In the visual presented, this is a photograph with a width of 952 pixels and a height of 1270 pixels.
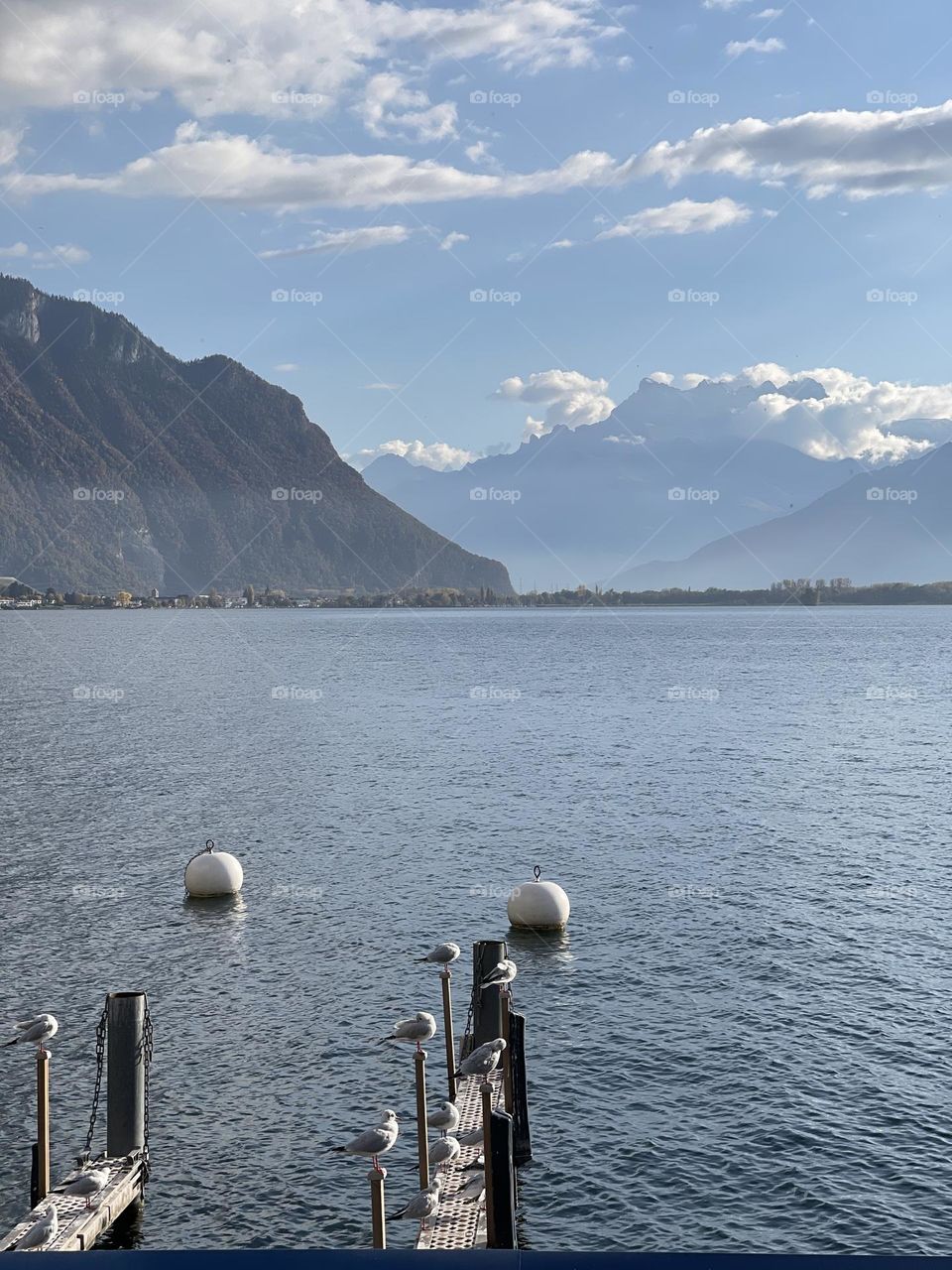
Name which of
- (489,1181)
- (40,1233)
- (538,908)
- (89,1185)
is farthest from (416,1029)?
(538,908)

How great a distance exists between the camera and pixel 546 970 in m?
37.9

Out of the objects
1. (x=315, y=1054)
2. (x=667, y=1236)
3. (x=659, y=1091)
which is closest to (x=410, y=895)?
(x=315, y=1054)

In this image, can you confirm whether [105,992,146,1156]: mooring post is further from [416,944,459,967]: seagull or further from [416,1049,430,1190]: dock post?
[416,944,459,967]: seagull

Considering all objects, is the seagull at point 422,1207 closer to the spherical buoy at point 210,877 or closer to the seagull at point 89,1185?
the seagull at point 89,1185

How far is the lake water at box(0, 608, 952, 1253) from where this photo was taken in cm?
2438

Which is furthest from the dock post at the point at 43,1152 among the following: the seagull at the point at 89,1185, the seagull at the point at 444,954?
the seagull at the point at 444,954

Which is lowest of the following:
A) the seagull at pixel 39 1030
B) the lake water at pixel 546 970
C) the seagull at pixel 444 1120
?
the lake water at pixel 546 970

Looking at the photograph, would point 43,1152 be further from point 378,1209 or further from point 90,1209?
point 378,1209

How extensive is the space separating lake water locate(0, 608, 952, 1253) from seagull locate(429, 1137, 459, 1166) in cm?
148

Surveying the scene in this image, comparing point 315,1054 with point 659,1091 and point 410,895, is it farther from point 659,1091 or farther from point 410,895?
point 410,895

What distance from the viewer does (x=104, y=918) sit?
43.2 metres

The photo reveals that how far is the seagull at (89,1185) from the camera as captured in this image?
21.8 meters

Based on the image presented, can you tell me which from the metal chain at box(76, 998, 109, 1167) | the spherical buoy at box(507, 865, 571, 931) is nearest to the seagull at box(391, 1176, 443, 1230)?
the metal chain at box(76, 998, 109, 1167)

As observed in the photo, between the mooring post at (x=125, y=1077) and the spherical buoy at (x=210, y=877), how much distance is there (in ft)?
71.2
